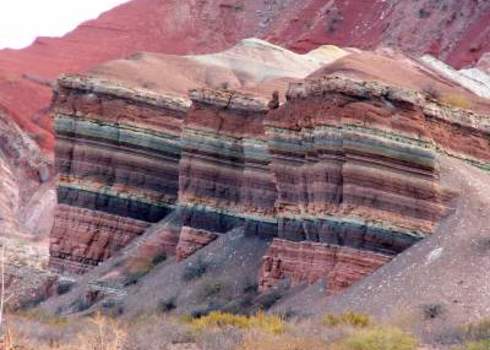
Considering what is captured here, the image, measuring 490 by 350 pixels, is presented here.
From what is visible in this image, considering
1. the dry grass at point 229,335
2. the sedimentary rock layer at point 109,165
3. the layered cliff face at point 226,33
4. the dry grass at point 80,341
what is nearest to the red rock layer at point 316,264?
the dry grass at point 229,335

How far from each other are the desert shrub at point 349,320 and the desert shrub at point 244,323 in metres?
0.92

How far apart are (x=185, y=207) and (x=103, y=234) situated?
254 inches

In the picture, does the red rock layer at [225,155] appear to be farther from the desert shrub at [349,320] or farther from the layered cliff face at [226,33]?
the layered cliff face at [226,33]

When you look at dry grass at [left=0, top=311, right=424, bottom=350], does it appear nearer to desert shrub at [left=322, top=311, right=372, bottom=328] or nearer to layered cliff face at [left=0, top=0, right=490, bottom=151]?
Result: desert shrub at [left=322, top=311, right=372, bottom=328]

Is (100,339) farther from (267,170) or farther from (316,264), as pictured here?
(267,170)

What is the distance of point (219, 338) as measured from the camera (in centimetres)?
3366

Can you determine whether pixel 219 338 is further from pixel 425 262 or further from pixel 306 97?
pixel 306 97

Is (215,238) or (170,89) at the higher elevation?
(170,89)

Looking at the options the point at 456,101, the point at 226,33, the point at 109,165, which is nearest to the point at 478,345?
the point at 456,101

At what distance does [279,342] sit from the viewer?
104 feet

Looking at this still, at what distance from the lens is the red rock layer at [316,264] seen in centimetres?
4134

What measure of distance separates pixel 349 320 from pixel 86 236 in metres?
26.1

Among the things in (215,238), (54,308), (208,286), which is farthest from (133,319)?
(54,308)

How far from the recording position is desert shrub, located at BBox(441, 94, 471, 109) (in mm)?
45312
